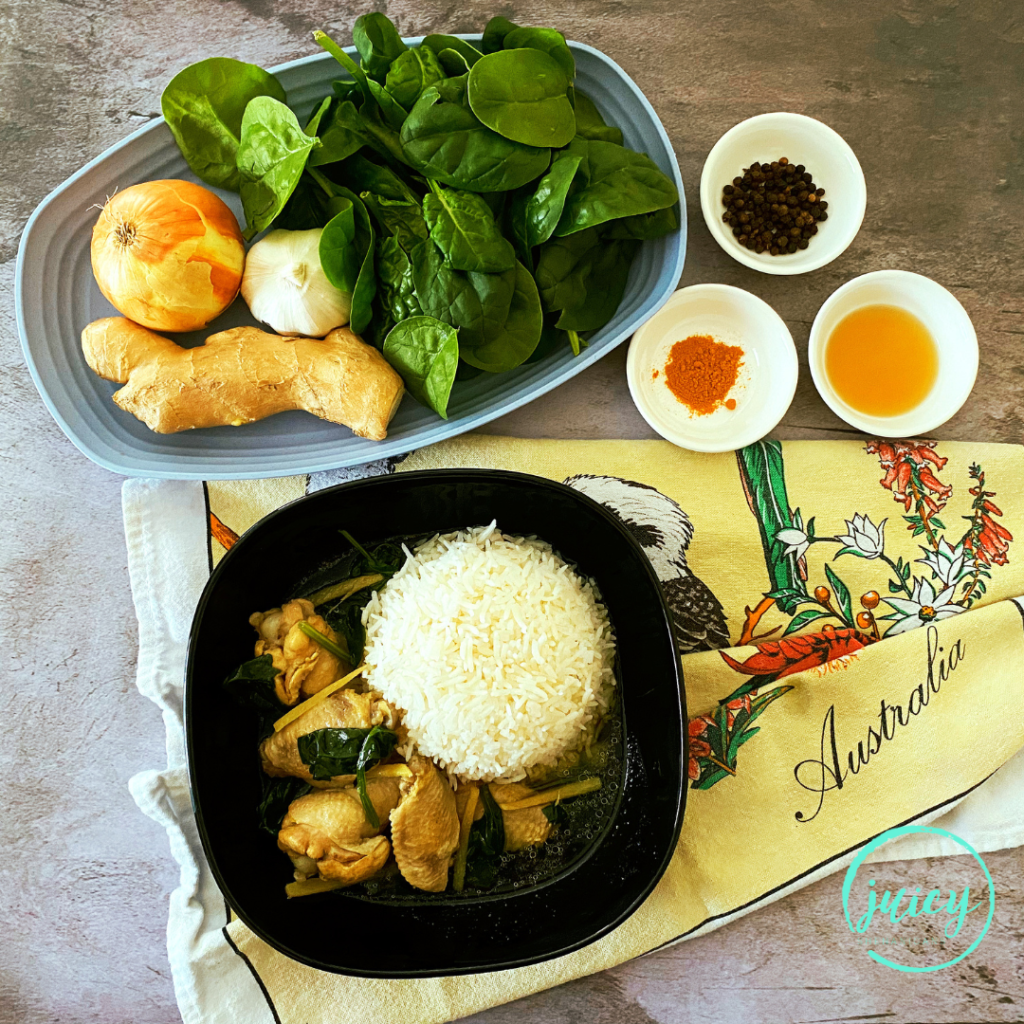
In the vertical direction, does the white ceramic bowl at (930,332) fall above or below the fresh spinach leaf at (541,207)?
below

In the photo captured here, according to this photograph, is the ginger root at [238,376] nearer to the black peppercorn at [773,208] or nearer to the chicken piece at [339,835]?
the chicken piece at [339,835]

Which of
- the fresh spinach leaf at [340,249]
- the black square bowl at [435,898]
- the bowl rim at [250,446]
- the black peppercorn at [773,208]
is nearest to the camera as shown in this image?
the black square bowl at [435,898]

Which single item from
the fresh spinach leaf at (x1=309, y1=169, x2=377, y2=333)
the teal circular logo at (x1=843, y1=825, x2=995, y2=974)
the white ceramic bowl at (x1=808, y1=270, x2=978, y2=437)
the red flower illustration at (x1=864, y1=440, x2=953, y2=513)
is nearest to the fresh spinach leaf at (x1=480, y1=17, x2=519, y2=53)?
the fresh spinach leaf at (x1=309, y1=169, x2=377, y2=333)

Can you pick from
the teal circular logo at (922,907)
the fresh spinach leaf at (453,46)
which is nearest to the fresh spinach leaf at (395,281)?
the fresh spinach leaf at (453,46)

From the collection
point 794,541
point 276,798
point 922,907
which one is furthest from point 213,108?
point 922,907

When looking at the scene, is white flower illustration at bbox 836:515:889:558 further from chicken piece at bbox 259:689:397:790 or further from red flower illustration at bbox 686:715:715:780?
chicken piece at bbox 259:689:397:790

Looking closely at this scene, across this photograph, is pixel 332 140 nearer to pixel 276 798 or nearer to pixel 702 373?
pixel 702 373
